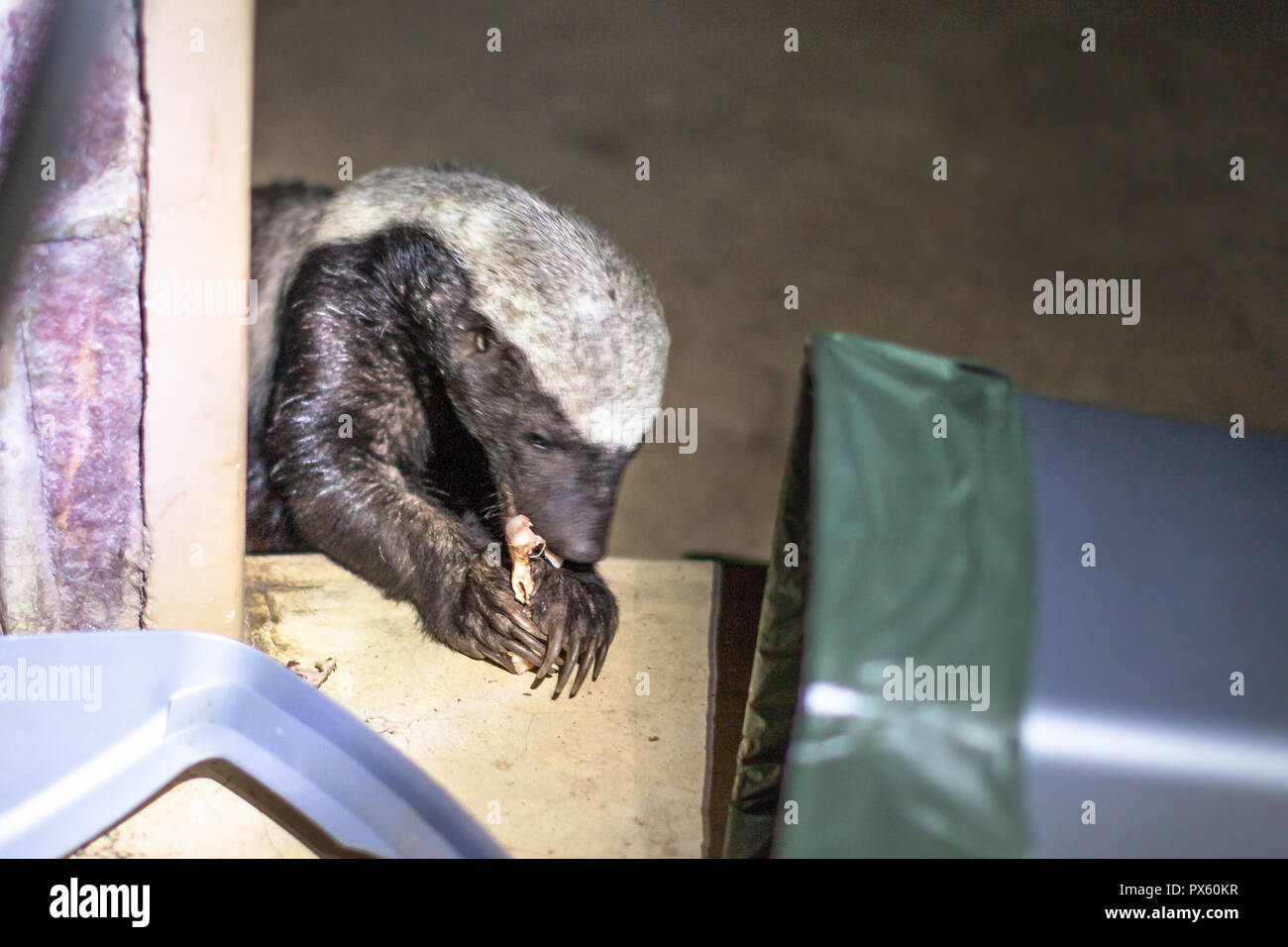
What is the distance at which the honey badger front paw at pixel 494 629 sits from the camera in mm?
2396

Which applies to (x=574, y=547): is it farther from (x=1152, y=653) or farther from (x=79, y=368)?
(x=1152, y=653)

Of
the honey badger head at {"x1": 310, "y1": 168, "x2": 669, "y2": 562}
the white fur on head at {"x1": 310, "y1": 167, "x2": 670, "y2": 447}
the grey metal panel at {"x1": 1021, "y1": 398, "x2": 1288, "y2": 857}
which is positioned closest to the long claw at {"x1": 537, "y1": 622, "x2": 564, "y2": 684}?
the honey badger head at {"x1": 310, "y1": 168, "x2": 669, "y2": 562}

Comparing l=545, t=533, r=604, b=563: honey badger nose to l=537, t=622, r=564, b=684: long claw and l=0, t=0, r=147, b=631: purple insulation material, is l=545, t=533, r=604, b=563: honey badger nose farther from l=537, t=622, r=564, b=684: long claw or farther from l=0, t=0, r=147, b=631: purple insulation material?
l=0, t=0, r=147, b=631: purple insulation material

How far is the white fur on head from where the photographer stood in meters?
2.45

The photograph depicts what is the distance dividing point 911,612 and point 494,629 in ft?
4.08

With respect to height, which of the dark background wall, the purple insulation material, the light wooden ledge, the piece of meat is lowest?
the light wooden ledge

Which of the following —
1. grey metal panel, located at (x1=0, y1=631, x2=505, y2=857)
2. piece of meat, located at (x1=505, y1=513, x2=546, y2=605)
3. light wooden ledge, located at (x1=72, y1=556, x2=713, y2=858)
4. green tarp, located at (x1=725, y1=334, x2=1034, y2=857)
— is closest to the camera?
green tarp, located at (x1=725, y1=334, x2=1034, y2=857)

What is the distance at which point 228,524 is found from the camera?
2105 millimetres

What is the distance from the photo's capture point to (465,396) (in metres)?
2.66

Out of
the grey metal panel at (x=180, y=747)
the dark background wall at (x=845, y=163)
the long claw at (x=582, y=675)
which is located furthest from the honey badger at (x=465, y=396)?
the dark background wall at (x=845, y=163)

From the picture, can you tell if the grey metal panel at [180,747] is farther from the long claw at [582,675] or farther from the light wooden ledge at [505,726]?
the long claw at [582,675]

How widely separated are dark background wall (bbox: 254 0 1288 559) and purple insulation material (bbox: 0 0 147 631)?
7.34 ft

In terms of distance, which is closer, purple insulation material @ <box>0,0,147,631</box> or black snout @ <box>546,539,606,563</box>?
purple insulation material @ <box>0,0,147,631</box>

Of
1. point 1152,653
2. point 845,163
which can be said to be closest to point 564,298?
point 1152,653
